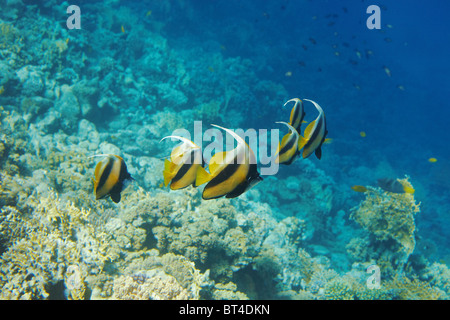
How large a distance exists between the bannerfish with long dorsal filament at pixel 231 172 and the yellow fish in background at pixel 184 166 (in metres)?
0.38

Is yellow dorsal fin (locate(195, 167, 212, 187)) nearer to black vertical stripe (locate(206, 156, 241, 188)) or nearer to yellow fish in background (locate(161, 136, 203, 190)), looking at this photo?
black vertical stripe (locate(206, 156, 241, 188))

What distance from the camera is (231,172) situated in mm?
1406

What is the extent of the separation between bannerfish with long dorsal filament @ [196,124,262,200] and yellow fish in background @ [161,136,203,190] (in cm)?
38

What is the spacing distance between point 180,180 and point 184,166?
0.44ft

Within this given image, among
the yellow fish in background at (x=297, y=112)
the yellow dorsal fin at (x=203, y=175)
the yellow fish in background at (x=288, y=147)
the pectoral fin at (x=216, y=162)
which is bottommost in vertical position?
the yellow dorsal fin at (x=203, y=175)

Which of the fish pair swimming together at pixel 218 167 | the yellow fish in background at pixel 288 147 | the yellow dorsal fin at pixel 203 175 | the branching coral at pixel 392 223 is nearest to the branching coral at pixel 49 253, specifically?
the fish pair swimming together at pixel 218 167

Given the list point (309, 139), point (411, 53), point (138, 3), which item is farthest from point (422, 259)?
point (411, 53)

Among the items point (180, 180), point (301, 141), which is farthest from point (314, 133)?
point (180, 180)

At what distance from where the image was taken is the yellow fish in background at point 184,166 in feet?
6.03

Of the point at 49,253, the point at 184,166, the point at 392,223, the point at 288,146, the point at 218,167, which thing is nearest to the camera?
the point at 218,167

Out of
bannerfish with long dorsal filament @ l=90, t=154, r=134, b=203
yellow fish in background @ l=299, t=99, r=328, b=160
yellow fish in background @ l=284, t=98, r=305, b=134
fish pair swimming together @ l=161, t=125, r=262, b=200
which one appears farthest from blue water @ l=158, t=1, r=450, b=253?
fish pair swimming together @ l=161, t=125, r=262, b=200

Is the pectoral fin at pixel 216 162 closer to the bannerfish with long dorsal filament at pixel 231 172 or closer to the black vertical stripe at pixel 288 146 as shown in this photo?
the bannerfish with long dorsal filament at pixel 231 172

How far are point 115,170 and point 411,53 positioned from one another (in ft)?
337

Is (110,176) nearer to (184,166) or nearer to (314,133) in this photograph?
(184,166)
